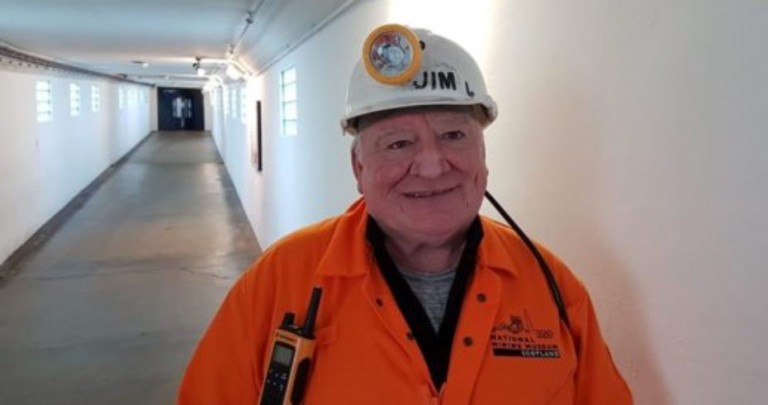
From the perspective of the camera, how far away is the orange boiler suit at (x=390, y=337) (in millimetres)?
1094

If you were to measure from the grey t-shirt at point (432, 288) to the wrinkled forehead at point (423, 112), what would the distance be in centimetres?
28

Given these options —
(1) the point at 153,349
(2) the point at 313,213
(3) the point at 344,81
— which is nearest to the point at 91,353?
(1) the point at 153,349

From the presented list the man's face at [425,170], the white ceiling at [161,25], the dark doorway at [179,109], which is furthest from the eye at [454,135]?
the dark doorway at [179,109]

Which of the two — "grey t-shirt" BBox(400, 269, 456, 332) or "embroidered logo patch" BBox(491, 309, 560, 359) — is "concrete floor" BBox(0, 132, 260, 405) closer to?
"grey t-shirt" BBox(400, 269, 456, 332)

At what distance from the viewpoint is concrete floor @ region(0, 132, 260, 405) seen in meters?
3.80

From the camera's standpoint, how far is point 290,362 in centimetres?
109

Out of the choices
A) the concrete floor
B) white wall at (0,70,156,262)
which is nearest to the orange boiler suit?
the concrete floor

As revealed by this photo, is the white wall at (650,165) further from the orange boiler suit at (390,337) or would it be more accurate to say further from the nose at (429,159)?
the nose at (429,159)

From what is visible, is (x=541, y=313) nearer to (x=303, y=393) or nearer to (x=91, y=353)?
(x=303, y=393)

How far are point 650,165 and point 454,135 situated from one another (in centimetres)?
32

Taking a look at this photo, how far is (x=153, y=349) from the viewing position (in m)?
4.30

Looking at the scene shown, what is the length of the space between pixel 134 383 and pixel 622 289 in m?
3.30

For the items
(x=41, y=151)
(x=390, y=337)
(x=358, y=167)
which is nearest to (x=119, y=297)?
(x=41, y=151)

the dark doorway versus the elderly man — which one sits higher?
the dark doorway
